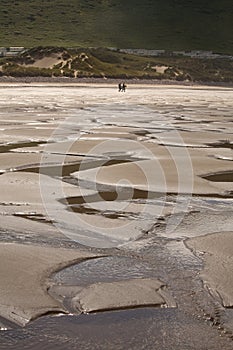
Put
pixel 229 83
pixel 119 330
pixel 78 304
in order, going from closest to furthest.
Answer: pixel 119 330, pixel 78 304, pixel 229 83

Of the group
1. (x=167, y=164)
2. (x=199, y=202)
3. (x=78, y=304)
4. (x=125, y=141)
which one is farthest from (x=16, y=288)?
(x=125, y=141)

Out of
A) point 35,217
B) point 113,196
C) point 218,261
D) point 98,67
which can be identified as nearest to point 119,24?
point 98,67

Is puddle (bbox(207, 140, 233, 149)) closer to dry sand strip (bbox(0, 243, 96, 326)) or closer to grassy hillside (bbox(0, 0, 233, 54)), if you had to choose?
dry sand strip (bbox(0, 243, 96, 326))

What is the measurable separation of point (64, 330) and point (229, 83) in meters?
89.7

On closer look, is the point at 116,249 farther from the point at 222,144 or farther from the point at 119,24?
the point at 119,24

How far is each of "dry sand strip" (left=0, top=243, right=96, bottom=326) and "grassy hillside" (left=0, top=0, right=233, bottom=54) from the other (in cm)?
12829

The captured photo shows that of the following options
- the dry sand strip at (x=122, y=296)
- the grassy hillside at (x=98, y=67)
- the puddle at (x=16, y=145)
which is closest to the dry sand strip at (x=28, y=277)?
the dry sand strip at (x=122, y=296)

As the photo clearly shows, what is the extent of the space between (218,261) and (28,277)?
5.14 feet

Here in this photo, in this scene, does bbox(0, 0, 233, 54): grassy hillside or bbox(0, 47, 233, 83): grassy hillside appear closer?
bbox(0, 47, 233, 83): grassy hillside

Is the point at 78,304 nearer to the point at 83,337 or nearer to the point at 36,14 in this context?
the point at 83,337

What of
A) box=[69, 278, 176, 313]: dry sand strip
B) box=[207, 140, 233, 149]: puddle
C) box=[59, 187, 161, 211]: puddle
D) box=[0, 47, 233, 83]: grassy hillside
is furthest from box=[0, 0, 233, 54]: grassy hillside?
box=[69, 278, 176, 313]: dry sand strip

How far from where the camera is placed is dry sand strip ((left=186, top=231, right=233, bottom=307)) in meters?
4.43

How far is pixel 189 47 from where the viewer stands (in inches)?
5743

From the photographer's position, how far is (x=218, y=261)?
512cm
